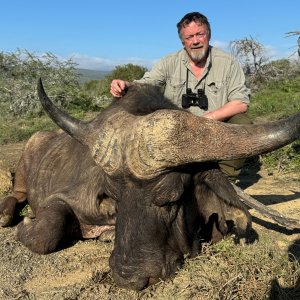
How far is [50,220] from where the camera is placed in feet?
14.9

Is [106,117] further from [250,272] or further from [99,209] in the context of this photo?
[250,272]

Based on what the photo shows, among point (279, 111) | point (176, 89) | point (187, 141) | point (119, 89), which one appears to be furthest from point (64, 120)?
point (279, 111)

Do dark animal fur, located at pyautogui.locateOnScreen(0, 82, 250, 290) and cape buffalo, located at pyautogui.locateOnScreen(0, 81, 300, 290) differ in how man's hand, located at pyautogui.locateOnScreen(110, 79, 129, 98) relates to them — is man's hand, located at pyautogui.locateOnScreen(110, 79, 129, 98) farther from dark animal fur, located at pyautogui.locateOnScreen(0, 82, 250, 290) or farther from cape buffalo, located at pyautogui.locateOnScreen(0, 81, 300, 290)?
cape buffalo, located at pyautogui.locateOnScreen(0, 81, 300, 290)

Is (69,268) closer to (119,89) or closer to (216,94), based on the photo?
(119,89)

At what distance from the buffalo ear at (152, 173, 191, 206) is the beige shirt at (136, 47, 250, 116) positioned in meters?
2.53

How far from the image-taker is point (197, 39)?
600 cm

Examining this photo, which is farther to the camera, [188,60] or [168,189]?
[188,60]

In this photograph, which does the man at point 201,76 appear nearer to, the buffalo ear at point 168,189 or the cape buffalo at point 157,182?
the cape buffalo at point 157,182

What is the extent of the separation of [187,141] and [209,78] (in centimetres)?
300

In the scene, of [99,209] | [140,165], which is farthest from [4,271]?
[140,165]

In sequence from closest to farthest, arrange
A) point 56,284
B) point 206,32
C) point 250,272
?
point 250,272 → point 56,284 → point 206,32

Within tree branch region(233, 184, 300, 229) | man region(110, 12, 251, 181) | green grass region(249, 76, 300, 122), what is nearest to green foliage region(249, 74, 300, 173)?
green grass region(249, 76, 300, 122)

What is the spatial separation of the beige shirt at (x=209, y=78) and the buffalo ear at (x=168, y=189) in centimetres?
253

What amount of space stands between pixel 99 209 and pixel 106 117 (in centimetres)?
96
